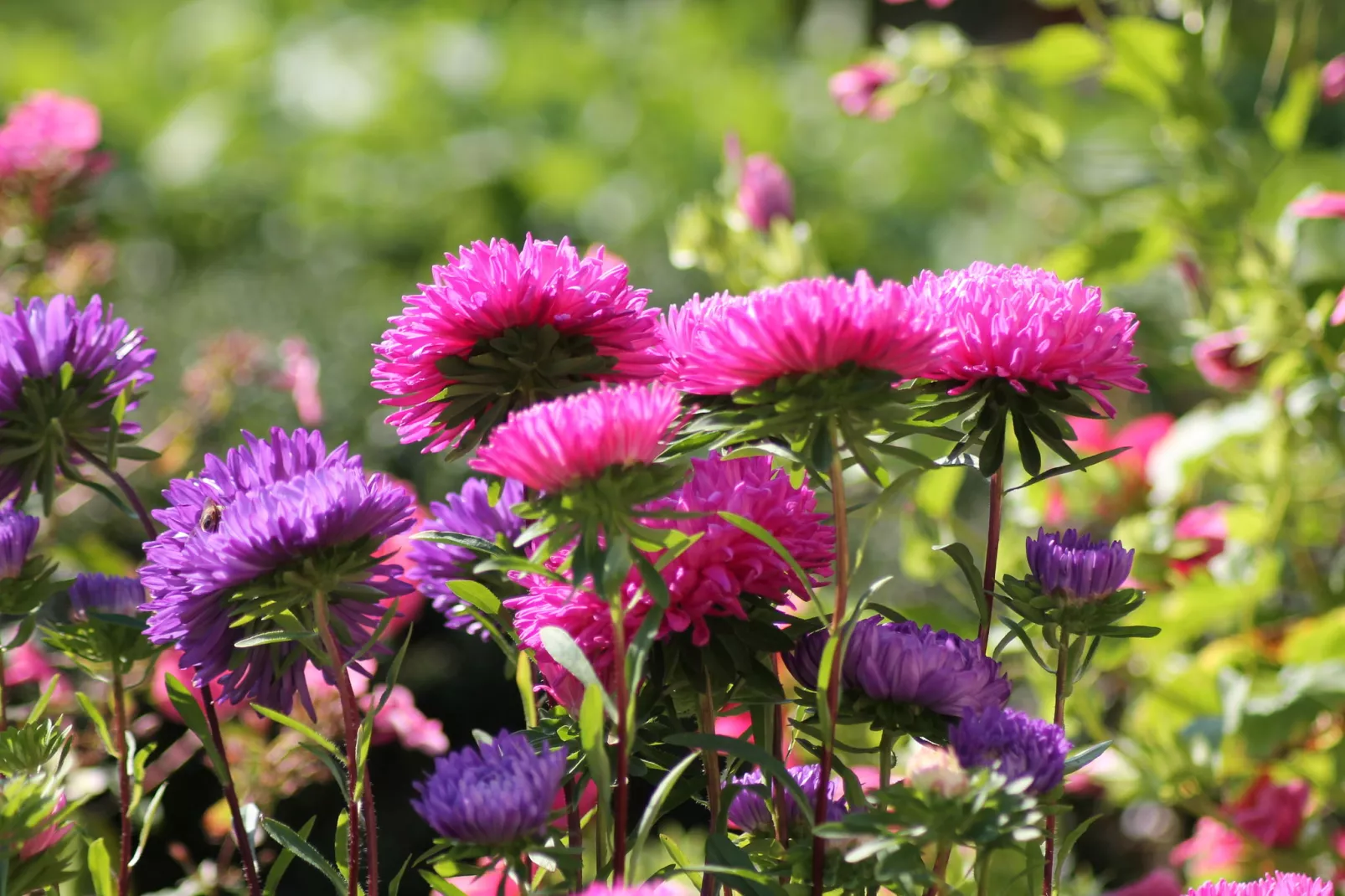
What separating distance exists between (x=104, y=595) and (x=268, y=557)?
0.57 feet

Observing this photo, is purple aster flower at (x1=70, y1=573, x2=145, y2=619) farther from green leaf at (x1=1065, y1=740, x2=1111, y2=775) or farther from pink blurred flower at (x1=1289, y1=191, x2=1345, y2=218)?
pink blurred flower at (x1=1289, y1=191, x2=1345, y2=218)

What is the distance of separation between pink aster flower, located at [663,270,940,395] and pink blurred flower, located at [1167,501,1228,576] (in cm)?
76

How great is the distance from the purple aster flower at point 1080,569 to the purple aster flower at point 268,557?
0.84 ft

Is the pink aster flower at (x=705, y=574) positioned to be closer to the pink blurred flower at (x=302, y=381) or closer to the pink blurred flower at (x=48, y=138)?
the pink blurred flower at (x=302, y=381)

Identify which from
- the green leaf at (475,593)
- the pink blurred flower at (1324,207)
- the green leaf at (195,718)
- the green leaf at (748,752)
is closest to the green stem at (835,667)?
the green leaf at (748,752)

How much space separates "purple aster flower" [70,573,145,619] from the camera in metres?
0.60

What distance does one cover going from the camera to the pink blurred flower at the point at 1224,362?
1.11 m

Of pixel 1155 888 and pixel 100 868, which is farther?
pixel 1155 888

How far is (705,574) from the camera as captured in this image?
1.61 feet

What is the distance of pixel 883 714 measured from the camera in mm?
501

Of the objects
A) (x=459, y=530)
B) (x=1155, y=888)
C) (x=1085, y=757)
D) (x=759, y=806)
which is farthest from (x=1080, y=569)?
(x=1155, y=888)

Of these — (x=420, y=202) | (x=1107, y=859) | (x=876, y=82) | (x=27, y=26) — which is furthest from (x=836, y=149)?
(x=27, y=26)

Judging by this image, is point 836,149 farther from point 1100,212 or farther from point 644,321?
point 644,321

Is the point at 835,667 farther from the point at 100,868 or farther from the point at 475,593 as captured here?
the point at 100,868
